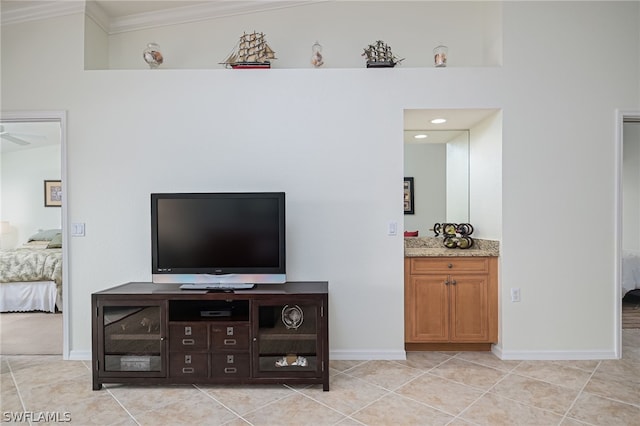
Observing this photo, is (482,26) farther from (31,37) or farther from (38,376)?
(38,376)

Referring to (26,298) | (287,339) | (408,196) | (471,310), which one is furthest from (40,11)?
(471,310)

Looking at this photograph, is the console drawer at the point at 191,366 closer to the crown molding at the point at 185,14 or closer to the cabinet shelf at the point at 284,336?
the cabinet shelf at the point at 284,336

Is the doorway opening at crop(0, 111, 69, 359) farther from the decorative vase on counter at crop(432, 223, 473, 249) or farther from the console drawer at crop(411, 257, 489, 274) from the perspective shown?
the decorative vase on counter at crop(432, 223, 473, 249)

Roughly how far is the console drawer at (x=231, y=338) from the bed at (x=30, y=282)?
3011mm

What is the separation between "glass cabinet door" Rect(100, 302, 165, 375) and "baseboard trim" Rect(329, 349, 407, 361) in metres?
1.35

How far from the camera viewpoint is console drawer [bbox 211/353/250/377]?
2.65 metres

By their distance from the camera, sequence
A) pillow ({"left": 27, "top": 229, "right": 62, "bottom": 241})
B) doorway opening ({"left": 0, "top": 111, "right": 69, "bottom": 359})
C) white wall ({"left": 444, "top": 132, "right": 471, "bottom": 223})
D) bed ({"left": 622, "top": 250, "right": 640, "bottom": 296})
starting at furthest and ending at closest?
pillow ({"left": 27, "top": 229, "right": 62, "bottom": 241}), bed ({"left": 622, "top": 250, "right": 640, "bottom": 296}), doorway opening ({"left": 0, "top": 111, "right": 69, "bottom": 359}), white wall ({"left": 444, "top": 132, "right": 471, "bottom": 223})

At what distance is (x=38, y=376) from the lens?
2895 millimetres

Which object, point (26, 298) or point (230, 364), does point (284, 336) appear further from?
point (26, 298)

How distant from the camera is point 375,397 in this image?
252 centimetres

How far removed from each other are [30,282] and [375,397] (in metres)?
4.29

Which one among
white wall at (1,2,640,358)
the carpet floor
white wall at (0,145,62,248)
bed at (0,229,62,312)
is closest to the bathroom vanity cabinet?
white wall at (1,2,640,358)

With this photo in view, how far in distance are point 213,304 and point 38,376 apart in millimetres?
1462

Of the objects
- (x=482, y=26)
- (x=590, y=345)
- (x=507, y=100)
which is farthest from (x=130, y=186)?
(x=590, y=345)
